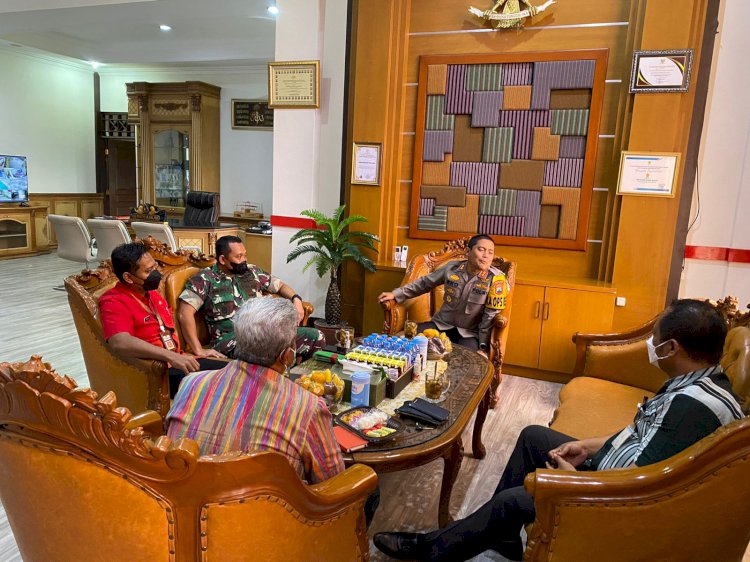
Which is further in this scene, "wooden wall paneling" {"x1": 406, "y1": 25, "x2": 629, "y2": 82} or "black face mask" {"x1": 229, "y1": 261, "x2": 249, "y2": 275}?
"wooden wall paneling" {"x1": 406, "y1": 25, "x2": 629, "y2": 82}

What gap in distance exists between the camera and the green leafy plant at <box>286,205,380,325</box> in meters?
4.37

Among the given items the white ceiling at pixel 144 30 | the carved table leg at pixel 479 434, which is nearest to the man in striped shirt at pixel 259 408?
the carved table leg at pixel 479 434

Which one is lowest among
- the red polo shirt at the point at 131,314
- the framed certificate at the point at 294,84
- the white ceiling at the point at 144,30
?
the red polo shirt at the point at 131,314

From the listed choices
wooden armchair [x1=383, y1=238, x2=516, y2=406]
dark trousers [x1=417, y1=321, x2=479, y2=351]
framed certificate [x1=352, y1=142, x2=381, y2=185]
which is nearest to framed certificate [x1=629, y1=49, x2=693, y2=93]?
wooden armchair [x1=383, y1=238, x2=516, y2=406]

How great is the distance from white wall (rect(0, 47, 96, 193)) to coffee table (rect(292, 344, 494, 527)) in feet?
28.4

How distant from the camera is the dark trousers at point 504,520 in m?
1.60

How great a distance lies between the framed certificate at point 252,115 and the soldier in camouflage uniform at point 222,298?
234 inches

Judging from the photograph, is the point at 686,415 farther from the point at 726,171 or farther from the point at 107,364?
the point at 726,171

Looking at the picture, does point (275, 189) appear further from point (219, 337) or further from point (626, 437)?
point (626, 437)

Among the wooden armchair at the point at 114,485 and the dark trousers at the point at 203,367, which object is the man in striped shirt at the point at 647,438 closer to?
the wooden armchair at the point at 114,485

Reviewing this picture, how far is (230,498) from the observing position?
970 millimetres

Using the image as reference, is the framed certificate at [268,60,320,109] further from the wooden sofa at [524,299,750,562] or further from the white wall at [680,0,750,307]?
the wooden sofa at [524,299,750,562]

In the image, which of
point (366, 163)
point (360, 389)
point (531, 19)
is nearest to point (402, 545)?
point (360, 389)

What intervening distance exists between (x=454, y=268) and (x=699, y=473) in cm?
233
